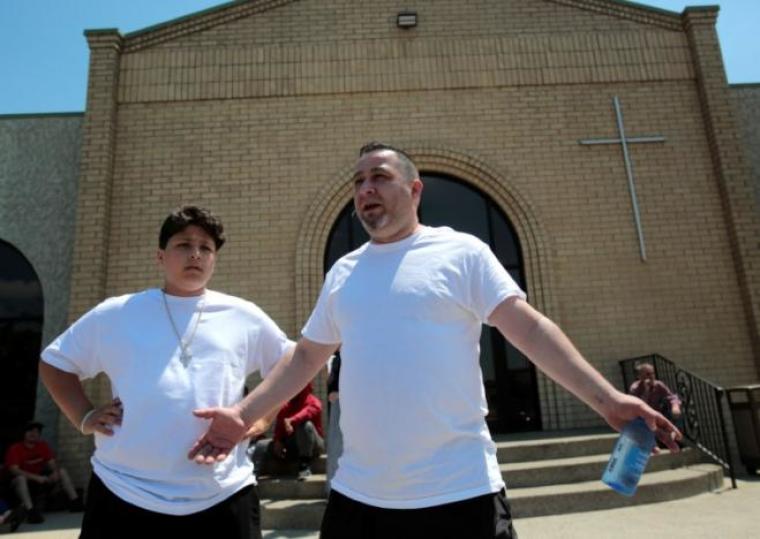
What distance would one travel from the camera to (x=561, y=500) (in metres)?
5.01

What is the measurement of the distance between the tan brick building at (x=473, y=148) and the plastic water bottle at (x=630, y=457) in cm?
618

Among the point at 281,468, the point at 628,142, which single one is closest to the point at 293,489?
the point at 281,468

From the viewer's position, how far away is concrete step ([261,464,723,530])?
491cm

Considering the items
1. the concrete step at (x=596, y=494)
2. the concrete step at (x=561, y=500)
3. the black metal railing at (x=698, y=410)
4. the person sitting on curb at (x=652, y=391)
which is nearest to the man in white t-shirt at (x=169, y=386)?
the concrete step at (x=561, y=500)

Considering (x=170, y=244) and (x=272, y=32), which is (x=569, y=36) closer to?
(x=272, y=32)

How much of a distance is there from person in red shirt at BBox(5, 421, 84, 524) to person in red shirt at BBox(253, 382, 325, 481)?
2.58 metres

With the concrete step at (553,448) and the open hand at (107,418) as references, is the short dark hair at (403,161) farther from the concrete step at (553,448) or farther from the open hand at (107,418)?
the concrete step at (553,448)

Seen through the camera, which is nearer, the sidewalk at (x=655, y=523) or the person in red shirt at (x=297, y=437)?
the sidewalk at (x=655, y=523)

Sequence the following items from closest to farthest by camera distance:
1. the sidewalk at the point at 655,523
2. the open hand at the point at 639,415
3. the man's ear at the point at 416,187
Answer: the open hand at the point at 639,415 → the man's ear at the point at 416,187 → the sidewalk at the point at 655,523

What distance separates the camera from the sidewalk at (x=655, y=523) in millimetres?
4207

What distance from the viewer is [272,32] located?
8.59 m

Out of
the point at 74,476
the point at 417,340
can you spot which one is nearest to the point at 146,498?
the point at 417,340

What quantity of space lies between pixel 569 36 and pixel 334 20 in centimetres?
369

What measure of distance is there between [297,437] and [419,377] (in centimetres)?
432
